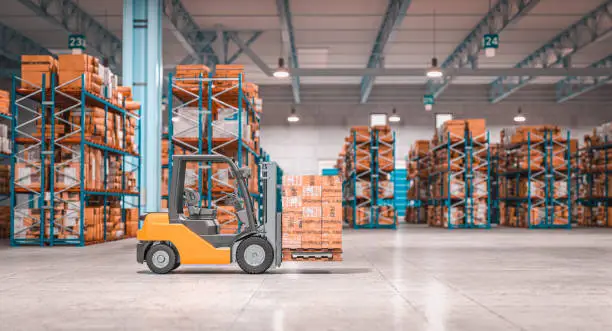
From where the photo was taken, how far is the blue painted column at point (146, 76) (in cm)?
1761

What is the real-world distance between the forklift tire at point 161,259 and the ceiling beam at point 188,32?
12.6 meters

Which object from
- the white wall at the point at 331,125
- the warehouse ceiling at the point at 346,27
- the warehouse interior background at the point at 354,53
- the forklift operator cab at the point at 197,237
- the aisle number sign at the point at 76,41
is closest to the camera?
the forklift operator cab at the point at 197,237

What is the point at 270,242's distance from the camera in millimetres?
8430

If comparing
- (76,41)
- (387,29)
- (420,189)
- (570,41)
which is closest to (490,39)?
(387,29)

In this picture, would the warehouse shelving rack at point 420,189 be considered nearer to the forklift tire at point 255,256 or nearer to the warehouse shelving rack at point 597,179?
the warehouse shelving rack at point 597,179

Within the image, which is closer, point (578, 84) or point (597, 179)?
point (597, 179)

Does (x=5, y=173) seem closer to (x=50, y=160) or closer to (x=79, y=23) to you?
(x=50, y=160)

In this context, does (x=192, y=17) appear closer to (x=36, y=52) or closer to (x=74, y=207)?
(x=36, y=52)

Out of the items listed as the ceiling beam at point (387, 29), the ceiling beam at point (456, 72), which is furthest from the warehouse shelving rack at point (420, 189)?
the ceiling beam at point (456, 72)

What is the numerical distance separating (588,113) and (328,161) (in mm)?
14037

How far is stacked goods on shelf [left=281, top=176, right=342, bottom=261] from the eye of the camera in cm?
963

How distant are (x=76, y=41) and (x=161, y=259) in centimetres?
1394

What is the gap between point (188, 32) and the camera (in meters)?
22.8

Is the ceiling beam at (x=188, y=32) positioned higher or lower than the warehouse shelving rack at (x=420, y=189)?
higher
